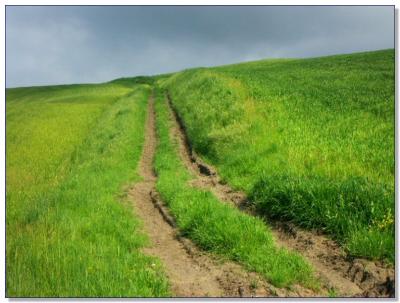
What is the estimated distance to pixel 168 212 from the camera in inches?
417

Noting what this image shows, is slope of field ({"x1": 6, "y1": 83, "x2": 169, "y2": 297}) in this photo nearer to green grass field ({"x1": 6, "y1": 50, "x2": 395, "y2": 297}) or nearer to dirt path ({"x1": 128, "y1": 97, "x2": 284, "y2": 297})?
green grass field ({"x1": 6, "y1": 50, "x2": 395, "y2": 297})

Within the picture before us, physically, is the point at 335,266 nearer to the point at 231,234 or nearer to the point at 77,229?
the point at 231,234

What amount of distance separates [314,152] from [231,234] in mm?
4926

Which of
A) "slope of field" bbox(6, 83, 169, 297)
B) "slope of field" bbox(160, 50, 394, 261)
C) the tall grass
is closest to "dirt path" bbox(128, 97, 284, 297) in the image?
the tall grass

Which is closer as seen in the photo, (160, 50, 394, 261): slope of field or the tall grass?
the tall grass

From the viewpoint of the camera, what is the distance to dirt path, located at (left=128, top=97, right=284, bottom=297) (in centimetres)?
673

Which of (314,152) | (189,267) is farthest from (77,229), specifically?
(314,152)

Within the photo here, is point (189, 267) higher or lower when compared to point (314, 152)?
lower

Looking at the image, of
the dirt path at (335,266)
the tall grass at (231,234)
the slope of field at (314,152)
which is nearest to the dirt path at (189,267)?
the tall grass at (231,234)

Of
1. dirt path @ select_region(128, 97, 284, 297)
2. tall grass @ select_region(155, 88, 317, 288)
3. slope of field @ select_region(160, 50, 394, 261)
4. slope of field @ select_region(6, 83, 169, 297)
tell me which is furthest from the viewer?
slope of field @ select_region(160, 50, 394, 261)

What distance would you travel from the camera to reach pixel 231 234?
8.29m

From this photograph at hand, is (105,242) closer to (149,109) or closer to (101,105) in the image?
(149,109)

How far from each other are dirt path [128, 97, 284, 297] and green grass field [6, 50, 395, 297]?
223 millimetres

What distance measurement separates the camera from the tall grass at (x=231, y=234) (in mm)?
7035
